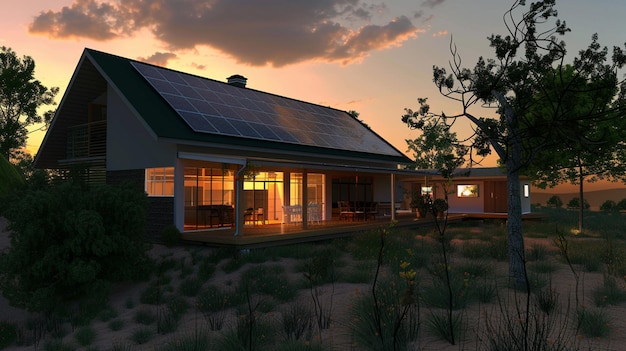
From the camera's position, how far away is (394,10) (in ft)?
39.3

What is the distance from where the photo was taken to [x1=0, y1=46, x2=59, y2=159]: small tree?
35719mm

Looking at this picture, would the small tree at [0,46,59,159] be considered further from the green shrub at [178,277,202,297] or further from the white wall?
the green shrub at [178,277,202,297]

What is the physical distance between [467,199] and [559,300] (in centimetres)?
2331

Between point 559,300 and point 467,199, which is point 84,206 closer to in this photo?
point 559,300

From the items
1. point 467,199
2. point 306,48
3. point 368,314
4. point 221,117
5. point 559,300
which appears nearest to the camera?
point 368,314

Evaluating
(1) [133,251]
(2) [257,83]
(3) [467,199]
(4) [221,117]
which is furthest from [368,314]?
(3) [467,199]

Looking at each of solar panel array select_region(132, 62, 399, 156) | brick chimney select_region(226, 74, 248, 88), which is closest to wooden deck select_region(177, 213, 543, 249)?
solar panel array select_region(132, 62, 399, 156)

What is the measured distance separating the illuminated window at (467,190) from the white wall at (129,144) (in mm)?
21199

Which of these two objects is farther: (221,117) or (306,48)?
(306,48)

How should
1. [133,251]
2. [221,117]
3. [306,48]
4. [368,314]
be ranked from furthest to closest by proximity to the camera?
[306,48]
[221,117]
[133,251]
[368,314]

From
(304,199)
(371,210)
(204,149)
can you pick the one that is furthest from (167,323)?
(371,210)

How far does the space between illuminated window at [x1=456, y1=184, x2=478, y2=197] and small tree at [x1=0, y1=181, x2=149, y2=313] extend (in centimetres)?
2398

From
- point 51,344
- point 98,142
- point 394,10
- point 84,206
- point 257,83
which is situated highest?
point 257,83

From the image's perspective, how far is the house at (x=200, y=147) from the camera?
15727mm
